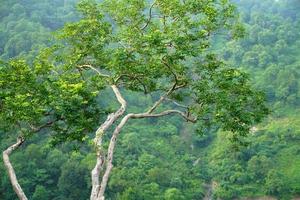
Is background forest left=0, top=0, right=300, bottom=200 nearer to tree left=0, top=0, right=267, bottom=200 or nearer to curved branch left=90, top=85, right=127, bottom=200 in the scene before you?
tree left=0, top=0, right=267, bottom=200

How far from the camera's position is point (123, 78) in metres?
12.2

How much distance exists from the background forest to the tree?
12428 mm

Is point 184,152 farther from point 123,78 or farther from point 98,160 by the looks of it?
point 98,160

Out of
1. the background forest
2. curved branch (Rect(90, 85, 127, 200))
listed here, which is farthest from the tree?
the background forest

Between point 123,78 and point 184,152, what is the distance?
4502cm

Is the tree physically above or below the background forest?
below

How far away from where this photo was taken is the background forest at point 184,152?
39469mm

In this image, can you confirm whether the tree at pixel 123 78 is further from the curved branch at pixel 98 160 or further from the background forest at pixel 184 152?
the background forest at pixel 184 152

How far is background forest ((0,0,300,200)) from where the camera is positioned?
129 ft

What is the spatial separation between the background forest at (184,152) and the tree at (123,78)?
40.8 ft

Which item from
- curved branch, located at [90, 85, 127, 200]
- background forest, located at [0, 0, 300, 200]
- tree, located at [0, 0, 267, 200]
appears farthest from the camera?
background forest, located at [0, 0, 300, 200]

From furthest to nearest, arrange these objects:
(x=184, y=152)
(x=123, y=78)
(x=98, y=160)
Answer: (x=184, y=152), (x=123, y=78), (x=98, y=160)

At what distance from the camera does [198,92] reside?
A: 11391 millimetres

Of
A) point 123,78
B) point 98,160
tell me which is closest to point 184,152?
point 123,78
